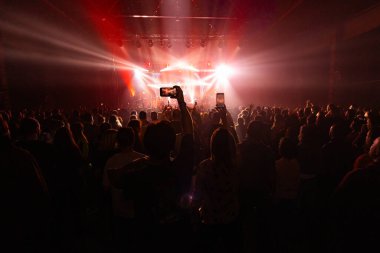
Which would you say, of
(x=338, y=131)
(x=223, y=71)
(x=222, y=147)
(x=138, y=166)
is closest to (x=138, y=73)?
(x=223, y=71)

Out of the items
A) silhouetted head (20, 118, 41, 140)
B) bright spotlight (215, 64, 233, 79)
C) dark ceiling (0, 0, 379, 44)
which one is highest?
dark ceiling (0, 0, 379, 44)

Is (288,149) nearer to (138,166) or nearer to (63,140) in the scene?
(138,166)

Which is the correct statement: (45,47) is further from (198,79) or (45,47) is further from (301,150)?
(198,79)

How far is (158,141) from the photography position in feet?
6.91

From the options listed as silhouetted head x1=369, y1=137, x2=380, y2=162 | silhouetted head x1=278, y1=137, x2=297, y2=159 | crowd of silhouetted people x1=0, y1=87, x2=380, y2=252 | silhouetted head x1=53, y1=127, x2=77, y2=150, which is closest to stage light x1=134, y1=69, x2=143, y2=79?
crowd of silhouetted people x1=0, y1=87, x2=380, y2=252

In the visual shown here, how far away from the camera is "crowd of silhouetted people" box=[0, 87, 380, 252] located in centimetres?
216

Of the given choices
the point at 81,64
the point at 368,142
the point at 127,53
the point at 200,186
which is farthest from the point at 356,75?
the point at 127,53

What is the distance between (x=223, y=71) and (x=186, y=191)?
2470 cm

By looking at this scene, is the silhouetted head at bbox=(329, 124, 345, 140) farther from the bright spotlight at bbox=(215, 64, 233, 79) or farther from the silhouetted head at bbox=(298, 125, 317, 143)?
the bright spotlight at bbox=(215, 64, 233, 79)

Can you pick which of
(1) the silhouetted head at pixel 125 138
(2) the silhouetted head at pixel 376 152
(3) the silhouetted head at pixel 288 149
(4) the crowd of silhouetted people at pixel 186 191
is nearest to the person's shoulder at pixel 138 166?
(4) the crowd of silhouetted people at pixel 186 191

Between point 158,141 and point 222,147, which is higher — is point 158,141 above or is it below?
above

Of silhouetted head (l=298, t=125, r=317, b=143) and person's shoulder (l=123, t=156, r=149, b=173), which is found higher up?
person's shoulder (l=123, t=156, r=149, b=173)

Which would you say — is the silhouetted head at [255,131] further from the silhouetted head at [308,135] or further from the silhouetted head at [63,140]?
the silhouetted head at [63,140]

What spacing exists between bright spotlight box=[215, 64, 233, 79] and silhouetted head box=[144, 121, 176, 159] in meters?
23.4
